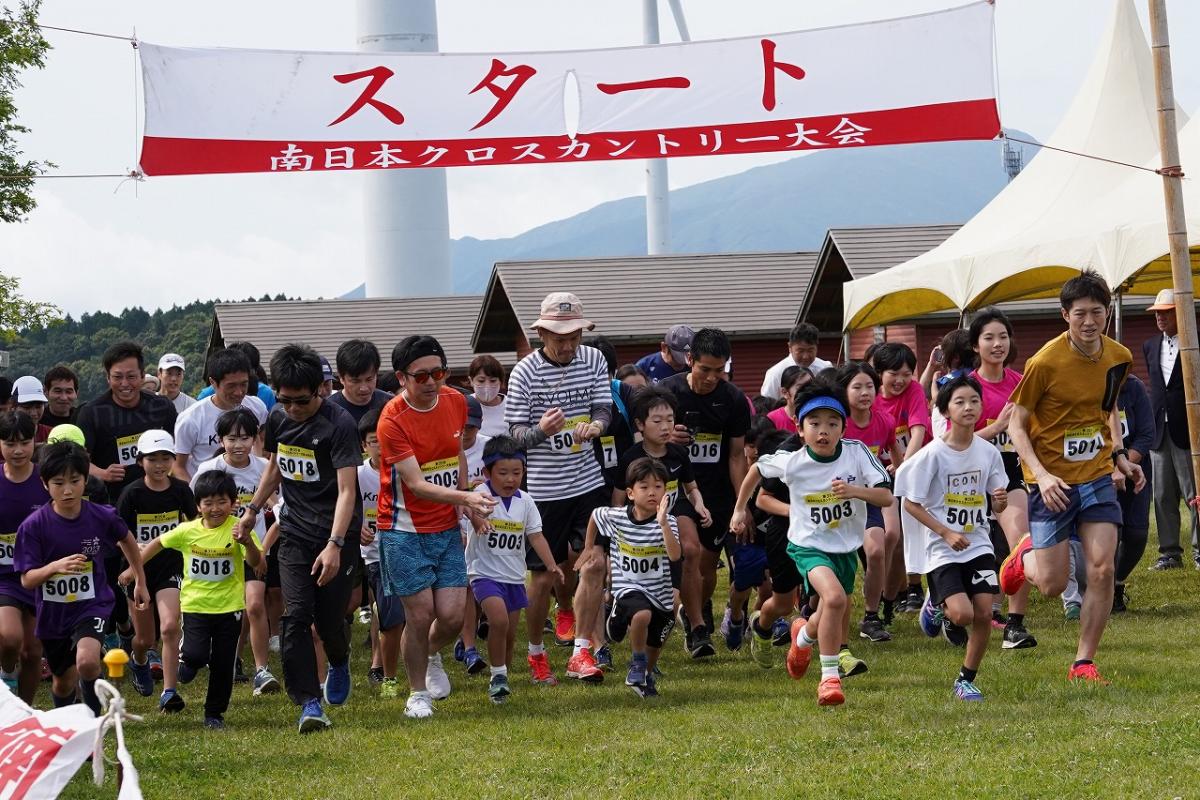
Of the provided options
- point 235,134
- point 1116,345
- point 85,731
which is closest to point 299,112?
point 235,134

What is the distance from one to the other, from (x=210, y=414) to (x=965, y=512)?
4993 millimetres

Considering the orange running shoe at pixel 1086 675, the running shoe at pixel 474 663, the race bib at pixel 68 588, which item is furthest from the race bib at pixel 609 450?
the race bib at pixel 68 588

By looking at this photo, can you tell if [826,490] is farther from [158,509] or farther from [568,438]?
[158,509]

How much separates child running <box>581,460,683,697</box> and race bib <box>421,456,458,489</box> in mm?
1091

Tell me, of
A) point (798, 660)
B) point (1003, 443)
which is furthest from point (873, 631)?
point (798, 660)

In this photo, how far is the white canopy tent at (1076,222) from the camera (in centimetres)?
1241

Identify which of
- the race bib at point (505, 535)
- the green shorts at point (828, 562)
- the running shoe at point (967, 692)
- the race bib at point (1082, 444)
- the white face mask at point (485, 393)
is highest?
the white face mask at point (485, 393)

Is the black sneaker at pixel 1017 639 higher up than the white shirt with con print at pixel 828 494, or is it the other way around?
the white shirt with con print at pixel 828 494

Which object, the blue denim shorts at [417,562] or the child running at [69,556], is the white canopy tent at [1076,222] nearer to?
the blue denim shorts at [417,562]

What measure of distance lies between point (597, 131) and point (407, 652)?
5.19m

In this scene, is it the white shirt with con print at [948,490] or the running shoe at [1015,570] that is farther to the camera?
the running shoe at [1015,570]

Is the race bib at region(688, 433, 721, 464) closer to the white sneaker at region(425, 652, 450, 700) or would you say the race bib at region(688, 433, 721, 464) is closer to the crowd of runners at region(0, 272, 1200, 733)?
the crowd of runners at region(0, 272, 1200, 733)

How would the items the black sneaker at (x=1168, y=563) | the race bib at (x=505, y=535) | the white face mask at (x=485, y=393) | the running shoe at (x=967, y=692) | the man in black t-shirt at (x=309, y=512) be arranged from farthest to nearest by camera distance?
1. the black sneaker at (x=1168, y=563)
2. the white face mask at (x=485, y=393)
3. the race bib at (x=505, y=535)
4. the man in black t-shirt at (x=309, y=512)
5. the running shoe at (x=967, y=692)

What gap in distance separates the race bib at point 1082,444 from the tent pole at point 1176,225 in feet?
8.79
